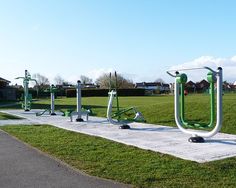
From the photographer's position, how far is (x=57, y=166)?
769 cm

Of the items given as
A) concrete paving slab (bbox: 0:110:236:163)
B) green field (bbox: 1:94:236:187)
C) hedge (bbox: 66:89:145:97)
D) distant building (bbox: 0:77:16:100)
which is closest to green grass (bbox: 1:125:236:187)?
green field (bbox: 1:94:236:187)

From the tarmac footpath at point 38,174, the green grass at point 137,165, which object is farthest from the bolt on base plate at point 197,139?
the tarmac footpath at point 38,174

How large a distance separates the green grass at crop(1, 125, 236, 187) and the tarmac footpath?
264mm

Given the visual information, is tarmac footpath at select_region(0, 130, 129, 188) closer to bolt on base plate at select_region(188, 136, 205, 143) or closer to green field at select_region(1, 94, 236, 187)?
green field at select_region(1, 94, 236, 187)

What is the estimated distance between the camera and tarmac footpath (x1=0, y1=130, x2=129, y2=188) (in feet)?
20.6

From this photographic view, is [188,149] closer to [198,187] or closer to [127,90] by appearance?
[198,187]

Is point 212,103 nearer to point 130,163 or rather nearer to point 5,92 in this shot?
point 130,163

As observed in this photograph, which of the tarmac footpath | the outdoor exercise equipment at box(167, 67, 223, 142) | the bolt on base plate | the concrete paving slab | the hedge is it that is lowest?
the tarmac footpath

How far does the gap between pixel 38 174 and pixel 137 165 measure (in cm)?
183

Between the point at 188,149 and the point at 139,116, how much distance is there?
5253 millimetres

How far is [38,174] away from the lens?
23.2ft

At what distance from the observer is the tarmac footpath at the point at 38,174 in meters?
6.29

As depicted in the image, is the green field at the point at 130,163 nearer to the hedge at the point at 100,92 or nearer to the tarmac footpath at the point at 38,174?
the tarmac footpath at the point at 38,174

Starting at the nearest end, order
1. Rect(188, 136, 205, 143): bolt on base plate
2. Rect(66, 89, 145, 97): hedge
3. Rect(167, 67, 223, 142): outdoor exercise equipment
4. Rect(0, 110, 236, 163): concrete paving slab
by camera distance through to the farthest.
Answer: Rect(0, 110, 236, 163): concrete paving slab < Rect(167, 67, 223, 142): outdoor exercise equipment < Rect(188, 136, 205, 143): bolt on base plate < Rect(66, 89, 145, 97): hedge
